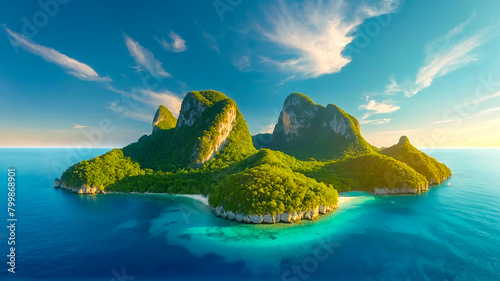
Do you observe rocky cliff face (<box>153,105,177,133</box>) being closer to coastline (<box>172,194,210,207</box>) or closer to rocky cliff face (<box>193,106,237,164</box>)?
rocky cliff face (<box>193,106,237,164</box>)

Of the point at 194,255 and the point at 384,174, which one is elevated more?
the point at 384,174

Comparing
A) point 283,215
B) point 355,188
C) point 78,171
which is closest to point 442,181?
point 355,188

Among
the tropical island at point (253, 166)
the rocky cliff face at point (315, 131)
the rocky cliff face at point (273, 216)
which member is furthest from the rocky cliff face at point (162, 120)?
the rocky cliff face at point (273, 216)

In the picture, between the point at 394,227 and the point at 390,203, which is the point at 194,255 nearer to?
the point at 394,227

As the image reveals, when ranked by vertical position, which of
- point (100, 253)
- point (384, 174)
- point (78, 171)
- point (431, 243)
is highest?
point (78, 171)

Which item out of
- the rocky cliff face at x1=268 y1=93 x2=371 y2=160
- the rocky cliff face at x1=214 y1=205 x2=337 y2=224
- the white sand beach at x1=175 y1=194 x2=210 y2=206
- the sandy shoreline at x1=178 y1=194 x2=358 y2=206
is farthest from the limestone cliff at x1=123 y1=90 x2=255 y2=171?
the rocky cliff face at x1=214 y1=205 x2=337 y2=224

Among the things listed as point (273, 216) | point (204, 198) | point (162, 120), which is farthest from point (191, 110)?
point (273, 216)
